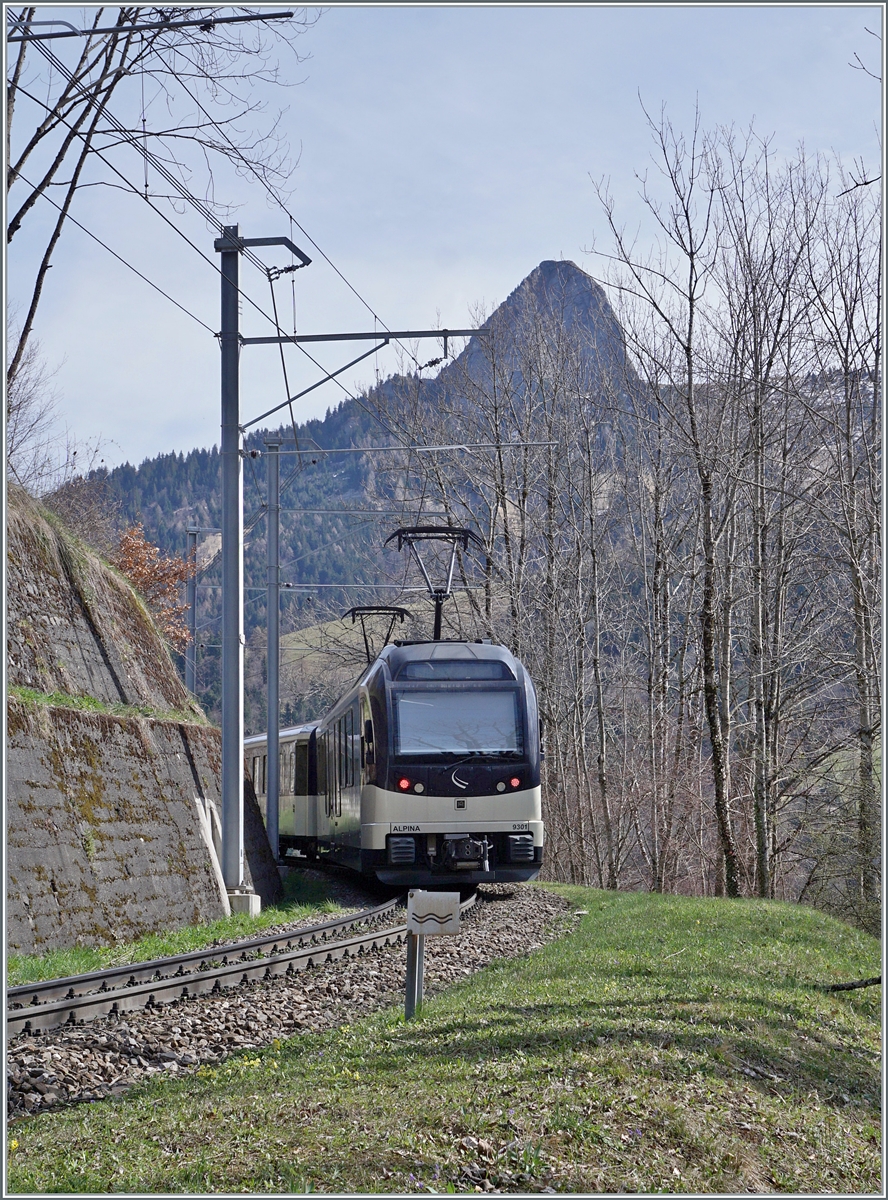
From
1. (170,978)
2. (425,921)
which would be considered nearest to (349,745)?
(170,978)

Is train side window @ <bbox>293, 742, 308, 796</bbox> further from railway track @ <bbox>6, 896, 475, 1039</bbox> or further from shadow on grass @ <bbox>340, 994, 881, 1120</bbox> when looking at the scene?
shadow on grass @ <bbox>340, 994, 881, 1120</bbox>

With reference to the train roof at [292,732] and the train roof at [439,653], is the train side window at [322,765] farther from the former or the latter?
the train roof at [439,653]

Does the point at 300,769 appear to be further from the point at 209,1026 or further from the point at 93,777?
the point at 209,1026

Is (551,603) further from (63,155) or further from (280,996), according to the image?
(280,996)

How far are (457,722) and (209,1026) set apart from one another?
334 inches

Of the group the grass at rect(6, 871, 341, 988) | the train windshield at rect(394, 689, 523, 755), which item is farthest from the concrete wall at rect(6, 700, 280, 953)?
the train windshield at rect(394, 689, 523, 755)

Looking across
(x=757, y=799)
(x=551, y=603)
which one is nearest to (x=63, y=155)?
(x=757, y=799)

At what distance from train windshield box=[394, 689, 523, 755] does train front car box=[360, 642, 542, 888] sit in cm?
1

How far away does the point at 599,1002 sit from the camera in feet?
26.2

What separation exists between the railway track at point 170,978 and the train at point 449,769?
8.90 ft

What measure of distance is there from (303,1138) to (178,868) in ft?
32.2

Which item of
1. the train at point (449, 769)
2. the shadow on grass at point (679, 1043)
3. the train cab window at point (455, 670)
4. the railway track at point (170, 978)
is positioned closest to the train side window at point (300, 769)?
the train at point (449, 769)

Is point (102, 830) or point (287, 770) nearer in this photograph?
point (102, 830)

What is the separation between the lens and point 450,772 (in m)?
16.2
